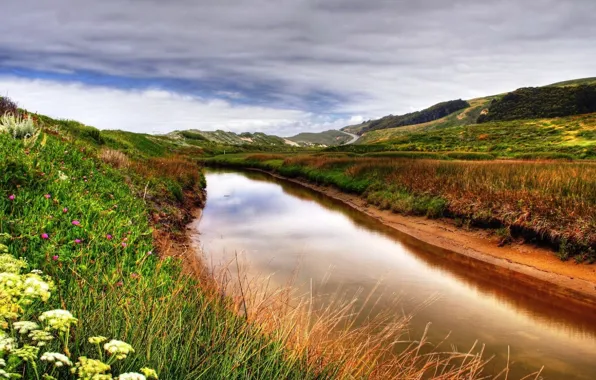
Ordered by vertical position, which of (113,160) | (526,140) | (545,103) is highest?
(545,103)

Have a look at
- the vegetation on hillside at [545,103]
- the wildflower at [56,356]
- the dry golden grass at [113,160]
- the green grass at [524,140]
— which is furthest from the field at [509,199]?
the vegetation on hillside at [545,103]

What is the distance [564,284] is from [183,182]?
17833 mm

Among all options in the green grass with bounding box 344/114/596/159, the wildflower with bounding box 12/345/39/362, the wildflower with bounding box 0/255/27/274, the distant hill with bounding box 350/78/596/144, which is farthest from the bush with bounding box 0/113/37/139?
the distant hill with bounding box 350/78/596/144

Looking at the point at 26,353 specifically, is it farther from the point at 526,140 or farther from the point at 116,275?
the point at 526,140

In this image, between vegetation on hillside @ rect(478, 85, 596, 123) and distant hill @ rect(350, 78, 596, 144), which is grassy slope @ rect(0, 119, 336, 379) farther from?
vegetation on hillside @ rect(478, 85, 596, 123)

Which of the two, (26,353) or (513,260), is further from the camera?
(513,260)

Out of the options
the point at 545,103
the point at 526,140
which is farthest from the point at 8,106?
the point at 545,103

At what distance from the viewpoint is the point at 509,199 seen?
42.1 ft

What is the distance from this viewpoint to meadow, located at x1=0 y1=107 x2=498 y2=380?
248 centimetres

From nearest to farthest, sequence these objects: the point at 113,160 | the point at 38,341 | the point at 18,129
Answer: the point at 38,341
the point at 18,129
the point at 113,160

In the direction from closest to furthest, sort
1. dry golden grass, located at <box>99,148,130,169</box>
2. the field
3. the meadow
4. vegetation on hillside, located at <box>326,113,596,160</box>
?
the meadow → the field → dry golden grass, located at <box>99,148,130,169</box> → vegetation on hillside, located at <box>326,113,596,160</box>

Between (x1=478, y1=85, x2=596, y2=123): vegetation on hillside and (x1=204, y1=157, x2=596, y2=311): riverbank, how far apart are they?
350 feet

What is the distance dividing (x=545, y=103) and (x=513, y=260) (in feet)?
388

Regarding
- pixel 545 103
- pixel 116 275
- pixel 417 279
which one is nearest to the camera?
pixel 116 275
